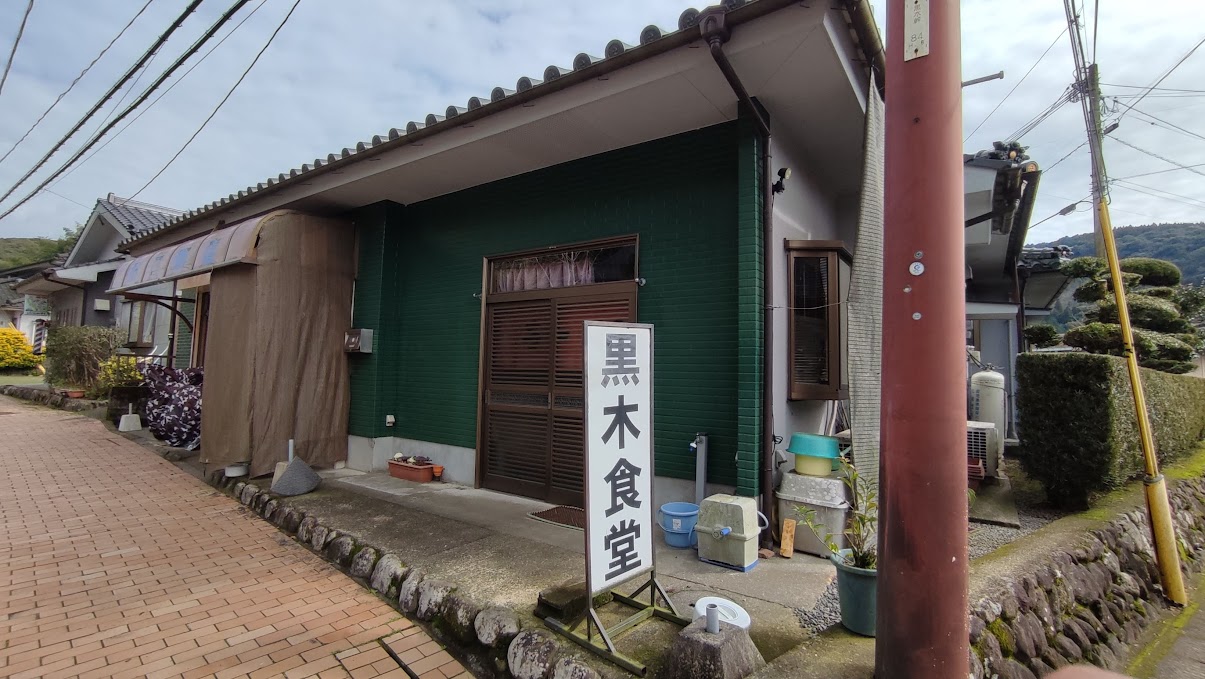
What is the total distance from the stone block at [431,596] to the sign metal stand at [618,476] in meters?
0.87

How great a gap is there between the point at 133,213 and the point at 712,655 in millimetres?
21159

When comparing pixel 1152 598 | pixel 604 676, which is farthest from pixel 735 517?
pixel 1152 598

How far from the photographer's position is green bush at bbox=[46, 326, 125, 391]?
48.2 feet

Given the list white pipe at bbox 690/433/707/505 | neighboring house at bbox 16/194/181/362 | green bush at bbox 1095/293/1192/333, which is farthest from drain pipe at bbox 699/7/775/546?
neighboring house at bbox 16/194/181/362

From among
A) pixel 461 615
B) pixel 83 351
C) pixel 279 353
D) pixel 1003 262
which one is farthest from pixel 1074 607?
pixel 83 351

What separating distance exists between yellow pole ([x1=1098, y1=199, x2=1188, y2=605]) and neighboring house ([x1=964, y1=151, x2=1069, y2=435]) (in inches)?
87.6

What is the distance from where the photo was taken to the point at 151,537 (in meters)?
5.09

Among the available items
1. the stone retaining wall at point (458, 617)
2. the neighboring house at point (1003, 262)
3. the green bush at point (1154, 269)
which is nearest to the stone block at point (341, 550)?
Answer: the stone retaining wall at point (458, 617)

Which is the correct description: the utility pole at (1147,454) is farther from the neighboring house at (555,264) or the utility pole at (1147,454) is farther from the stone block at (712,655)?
the stone block at (712,655)

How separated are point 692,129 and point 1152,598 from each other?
5.89 meters

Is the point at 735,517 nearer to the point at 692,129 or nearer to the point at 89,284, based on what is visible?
the point at 692,129

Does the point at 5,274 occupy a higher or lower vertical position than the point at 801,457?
higher

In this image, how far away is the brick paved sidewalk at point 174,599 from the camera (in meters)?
3.08

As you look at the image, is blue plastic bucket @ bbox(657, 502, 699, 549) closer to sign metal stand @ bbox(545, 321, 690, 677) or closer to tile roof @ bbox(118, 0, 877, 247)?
sign metal stand @ bbox(545, 321, 690, 677)
